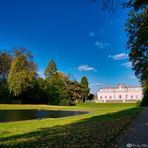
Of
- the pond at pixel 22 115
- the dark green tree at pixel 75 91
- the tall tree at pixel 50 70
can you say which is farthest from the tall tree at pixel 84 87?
the pond at pixel 22 115

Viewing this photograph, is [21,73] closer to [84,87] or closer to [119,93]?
[84,87]

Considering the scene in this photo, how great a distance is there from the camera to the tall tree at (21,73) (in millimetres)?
64594

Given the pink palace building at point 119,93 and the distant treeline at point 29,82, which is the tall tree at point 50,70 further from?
the pink palace building at point 119,93

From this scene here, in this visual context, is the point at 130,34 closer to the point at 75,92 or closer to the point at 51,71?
the point at 51,71

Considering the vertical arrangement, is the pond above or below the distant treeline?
below

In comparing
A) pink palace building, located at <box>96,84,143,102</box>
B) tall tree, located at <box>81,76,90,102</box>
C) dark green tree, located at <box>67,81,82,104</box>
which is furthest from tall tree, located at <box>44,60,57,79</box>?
pink palace building, located at <box>96,84,143,102</box>

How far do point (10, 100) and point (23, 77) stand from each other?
29.5 ft

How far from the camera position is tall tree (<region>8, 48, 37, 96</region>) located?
64.6m

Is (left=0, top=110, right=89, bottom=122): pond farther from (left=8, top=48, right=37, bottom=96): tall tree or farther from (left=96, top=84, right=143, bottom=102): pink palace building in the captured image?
(left=96, top=84, right=143, bottom=102): pink palace building

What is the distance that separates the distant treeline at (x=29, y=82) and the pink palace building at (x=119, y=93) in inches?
1571

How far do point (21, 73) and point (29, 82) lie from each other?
360 centimetres

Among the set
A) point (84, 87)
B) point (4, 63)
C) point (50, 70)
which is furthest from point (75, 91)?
point (4, 63)

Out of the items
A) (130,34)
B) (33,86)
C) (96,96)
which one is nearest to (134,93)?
(96,96)

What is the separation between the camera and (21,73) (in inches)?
2581
